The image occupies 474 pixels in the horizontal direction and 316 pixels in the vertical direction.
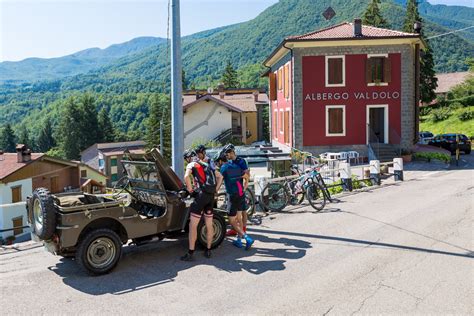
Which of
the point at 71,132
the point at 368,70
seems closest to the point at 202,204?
the point at 368,70

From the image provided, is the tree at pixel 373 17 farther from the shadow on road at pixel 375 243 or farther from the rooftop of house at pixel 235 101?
the shadow on road at pixel 375 243

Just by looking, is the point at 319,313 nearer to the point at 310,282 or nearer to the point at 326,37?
the point at 310,282

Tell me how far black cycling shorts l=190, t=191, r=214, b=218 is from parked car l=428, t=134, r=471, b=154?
89.2 ft

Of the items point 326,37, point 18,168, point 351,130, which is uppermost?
point 326,37

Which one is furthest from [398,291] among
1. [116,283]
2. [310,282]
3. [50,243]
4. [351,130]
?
[351,130]

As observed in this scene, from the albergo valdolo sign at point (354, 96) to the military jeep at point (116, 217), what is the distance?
1989 centimetres

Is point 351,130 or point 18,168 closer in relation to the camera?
point 351,130

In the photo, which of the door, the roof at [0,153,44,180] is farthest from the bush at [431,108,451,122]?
the roof at [0,153,44,180]

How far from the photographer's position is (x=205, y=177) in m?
7.76

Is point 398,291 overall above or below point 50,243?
below

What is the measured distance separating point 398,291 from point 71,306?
4086mm

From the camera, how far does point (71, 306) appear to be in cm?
582

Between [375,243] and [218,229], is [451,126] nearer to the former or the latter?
[375,243]

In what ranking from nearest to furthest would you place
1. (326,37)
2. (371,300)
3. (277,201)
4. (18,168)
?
(371,300)
(277,201)
(326,37)
(18,168)
